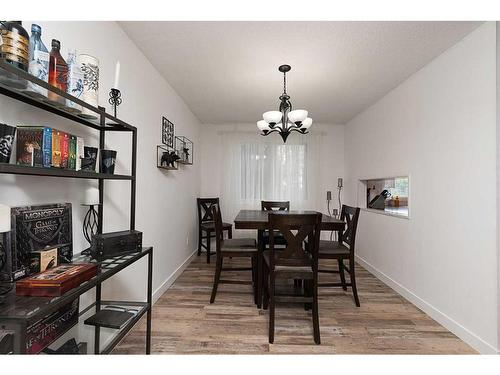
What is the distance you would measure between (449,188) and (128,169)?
2676mm

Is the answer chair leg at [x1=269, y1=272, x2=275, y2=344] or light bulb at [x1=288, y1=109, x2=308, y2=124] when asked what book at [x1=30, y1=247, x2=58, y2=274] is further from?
light bulb at [x1=288, y1=109, x2=308, y2=124]

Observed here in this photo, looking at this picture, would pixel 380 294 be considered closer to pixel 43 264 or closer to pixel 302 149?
pixel 302 149

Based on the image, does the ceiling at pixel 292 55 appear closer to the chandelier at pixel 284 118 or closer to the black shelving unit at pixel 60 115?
the chandelier at pixel 284 118

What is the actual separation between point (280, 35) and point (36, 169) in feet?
5.99

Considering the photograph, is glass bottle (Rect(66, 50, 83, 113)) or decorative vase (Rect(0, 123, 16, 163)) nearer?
decorative vase (Rect(0, 123, 16, 163))

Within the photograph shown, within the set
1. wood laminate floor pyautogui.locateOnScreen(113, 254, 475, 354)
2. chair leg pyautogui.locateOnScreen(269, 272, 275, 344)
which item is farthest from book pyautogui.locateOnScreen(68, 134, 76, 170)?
chair leg pyautogui.locateOnScreen(269, 272, 275, 344)

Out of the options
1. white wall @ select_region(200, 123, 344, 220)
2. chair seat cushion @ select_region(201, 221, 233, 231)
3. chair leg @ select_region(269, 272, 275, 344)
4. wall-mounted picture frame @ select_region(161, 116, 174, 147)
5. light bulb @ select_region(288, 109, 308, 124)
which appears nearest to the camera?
chair leg @ select_region(269, 272, 275, 344)

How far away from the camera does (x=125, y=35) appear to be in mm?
1963

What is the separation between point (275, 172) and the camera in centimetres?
455

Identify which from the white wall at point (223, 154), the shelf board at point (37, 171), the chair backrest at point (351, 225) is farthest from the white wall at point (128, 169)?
the chair backrest at point (351, 225)

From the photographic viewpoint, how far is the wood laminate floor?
6.00ft

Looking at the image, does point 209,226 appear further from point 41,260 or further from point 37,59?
point 37,59

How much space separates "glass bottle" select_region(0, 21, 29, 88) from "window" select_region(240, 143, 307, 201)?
12.3ft

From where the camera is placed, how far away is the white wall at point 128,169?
1213mm
